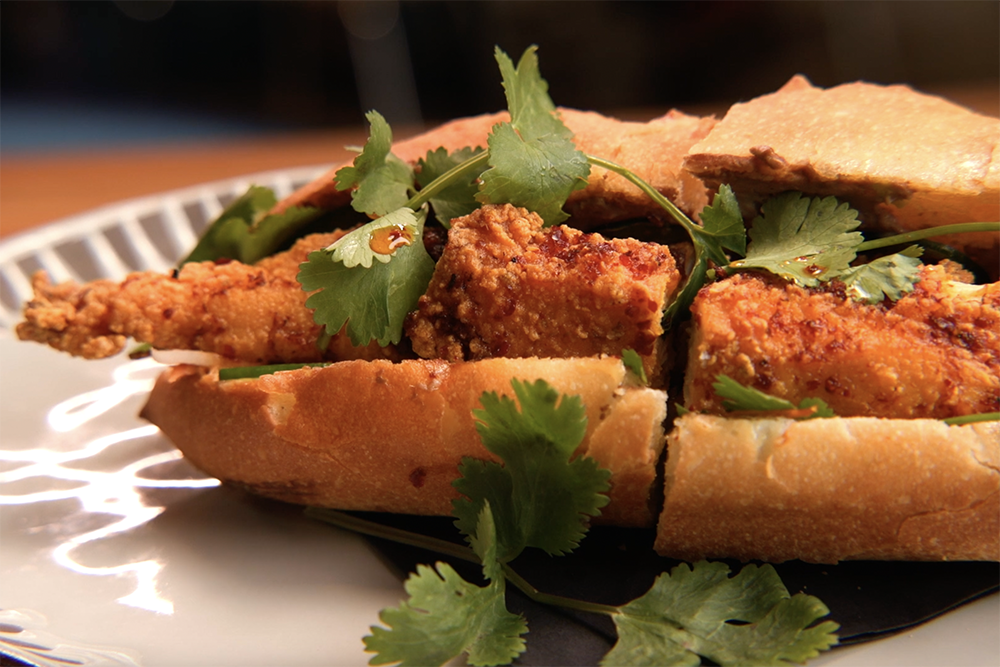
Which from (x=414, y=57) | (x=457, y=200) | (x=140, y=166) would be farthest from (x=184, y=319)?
(x=414, y=57)

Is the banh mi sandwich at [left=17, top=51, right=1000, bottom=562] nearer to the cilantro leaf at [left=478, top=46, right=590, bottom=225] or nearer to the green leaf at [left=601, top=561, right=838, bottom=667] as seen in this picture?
the cilantro leaf at [left=478, top=46, right=590, bottom=225]

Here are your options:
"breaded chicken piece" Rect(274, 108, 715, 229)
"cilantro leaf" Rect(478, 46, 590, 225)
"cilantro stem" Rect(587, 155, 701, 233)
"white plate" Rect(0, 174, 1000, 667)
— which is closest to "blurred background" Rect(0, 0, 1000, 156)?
"breaded chicken piece" Rect(274, 108, 715, 229)

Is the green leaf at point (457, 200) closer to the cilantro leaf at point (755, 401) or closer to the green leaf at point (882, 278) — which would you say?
the cilantro leaf at point (755, 401)

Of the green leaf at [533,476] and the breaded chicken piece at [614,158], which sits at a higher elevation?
the breaded chicken piece at [614,158]

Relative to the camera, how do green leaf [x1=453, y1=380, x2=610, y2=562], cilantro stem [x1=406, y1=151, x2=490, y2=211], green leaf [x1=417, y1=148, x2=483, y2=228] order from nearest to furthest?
green leaf [x1=453, y1=380, x2=610, y2=562]
cilantro stem [x1=406, y1=151, x2=490, y2=211]
green leaf [x1=417, y1=148, x2=483, y2=228]

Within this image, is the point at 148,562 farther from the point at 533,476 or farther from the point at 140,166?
the point at 140,166

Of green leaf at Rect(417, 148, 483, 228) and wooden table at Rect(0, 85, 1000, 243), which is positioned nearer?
green leaf at Rect(417, 148, 483, 228)

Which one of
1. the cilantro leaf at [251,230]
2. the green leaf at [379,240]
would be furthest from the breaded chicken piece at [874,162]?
the cilantro leaf at [251,230]
